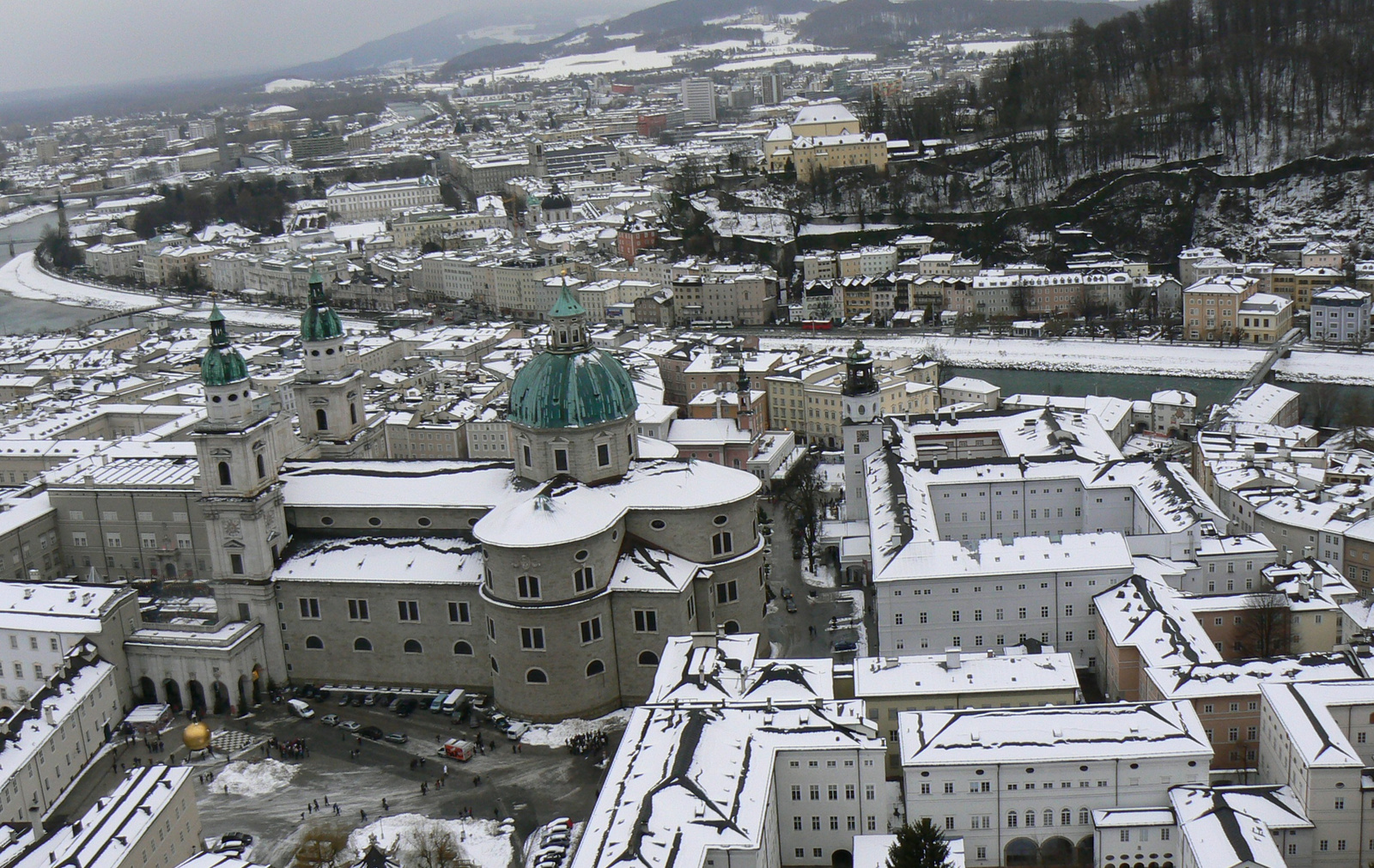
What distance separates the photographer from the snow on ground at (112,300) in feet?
382

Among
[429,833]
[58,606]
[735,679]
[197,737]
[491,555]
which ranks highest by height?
[491,555]

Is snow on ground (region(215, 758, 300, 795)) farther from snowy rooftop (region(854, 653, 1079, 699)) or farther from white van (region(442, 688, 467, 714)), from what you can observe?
snowy rooftop (region(854, 653, 1079, 699))

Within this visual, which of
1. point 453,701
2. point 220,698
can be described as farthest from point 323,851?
point 220,698

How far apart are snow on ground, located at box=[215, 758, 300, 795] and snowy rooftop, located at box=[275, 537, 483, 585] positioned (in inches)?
248

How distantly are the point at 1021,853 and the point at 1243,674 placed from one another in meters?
7.79

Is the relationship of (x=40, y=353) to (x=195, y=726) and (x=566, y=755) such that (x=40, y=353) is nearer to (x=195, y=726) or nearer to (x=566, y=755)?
(x=195, y=726)

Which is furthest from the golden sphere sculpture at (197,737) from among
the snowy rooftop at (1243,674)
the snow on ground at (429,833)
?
the snowy rooftop at (1243,674)

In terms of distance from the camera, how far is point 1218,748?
108 ft

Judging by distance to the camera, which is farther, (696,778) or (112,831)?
(112,831)

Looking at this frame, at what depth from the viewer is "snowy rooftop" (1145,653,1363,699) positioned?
32.8 metres

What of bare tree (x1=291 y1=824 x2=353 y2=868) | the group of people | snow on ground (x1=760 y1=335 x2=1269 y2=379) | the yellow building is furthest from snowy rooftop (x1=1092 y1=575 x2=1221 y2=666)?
the yellow building

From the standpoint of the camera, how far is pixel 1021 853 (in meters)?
30.4

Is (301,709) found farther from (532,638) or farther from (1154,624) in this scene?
(1154,624)

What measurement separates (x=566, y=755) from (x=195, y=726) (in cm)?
1075
